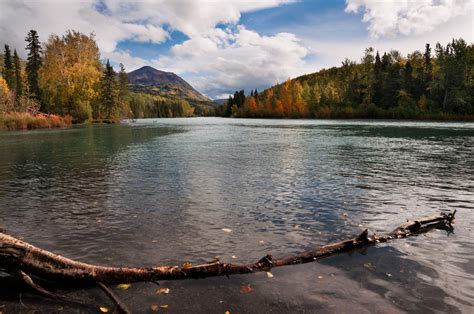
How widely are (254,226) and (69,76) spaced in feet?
298

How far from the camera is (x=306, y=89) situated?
509ft

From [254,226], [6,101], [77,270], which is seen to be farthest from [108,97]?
[77,270]

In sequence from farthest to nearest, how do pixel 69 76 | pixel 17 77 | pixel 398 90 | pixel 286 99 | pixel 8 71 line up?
pixel 286 99 < pixel 398 90 < pixel 8 71 < pixel 17 77 < pixel 69 76

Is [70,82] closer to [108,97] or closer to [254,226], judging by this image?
[108,97]

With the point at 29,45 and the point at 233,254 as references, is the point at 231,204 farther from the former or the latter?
the point at 29,45

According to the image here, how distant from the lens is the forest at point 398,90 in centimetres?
10131

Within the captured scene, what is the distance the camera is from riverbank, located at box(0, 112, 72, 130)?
60.5 m

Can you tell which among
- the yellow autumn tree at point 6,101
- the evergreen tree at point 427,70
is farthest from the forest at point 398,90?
the yellow autumn tree at point 6,101

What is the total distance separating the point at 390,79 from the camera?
118 m

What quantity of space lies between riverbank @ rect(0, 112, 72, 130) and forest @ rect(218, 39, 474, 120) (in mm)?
96366

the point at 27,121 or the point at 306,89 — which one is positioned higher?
the point at 306,89

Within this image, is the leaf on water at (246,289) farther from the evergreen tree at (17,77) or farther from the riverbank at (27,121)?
the evergreen tree at (17,77)

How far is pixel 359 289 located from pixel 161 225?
592 centimetres

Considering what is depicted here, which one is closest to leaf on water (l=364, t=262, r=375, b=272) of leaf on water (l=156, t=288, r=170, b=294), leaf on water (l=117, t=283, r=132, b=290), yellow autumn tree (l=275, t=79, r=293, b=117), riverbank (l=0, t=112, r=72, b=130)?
leaf on water (l=156, t=288, r=170, b=294)
